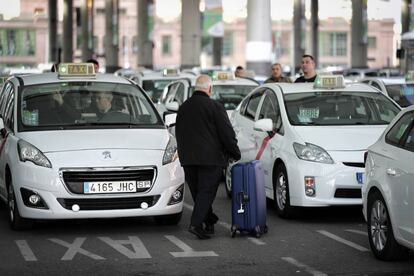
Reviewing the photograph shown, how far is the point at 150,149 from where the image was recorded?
10930mm

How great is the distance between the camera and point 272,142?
12.5 metres

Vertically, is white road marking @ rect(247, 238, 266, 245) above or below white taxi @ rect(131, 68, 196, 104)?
below

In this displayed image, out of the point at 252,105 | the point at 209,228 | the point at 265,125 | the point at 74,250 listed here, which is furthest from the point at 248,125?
the point at 74,250

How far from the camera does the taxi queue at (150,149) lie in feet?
34.3

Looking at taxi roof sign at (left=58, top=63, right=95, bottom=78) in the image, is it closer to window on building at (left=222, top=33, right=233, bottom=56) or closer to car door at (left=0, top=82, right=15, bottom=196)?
car door at (left=0, top=82, right=15, bottom=196)

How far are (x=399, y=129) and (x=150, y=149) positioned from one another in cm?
281

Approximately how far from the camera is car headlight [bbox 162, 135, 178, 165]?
429 inches

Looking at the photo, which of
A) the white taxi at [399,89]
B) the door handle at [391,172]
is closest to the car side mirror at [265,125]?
the door handle at [391,172]

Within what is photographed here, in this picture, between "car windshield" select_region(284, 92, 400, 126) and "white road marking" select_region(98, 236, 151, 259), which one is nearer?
"white road marking" select_region(98, 236, 151, 259)

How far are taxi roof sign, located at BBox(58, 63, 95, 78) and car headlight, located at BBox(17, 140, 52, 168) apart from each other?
73.9 inches

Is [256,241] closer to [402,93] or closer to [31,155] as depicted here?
[31,155]

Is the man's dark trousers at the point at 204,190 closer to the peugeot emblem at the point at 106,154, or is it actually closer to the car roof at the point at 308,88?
the peugeot emblem at the point at 106,154

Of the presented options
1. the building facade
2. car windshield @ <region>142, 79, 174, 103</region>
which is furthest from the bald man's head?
the building facade

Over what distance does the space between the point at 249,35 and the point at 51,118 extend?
25.7m
